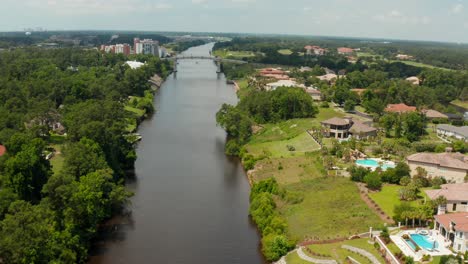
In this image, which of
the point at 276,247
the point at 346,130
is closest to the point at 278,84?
the point at 346,130

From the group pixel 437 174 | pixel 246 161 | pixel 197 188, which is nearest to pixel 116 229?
pixel 197 188

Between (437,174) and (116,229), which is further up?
(437,174)

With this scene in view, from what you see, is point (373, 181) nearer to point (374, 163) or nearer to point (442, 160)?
point (374, 163)

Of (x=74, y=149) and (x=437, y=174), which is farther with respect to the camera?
(x=437, y=174)

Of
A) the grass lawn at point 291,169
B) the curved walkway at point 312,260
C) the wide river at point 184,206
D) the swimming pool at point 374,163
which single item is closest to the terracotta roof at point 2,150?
the wide river at point 184,206

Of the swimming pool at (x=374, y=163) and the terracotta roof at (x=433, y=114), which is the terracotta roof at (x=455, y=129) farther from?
the swimming pool at (x=374, y=163)

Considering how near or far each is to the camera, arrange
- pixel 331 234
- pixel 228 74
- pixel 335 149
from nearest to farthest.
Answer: pixel 331 234
pixel 335 149
pixel 228 74

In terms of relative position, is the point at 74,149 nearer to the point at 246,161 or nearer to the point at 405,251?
the point at 246,161

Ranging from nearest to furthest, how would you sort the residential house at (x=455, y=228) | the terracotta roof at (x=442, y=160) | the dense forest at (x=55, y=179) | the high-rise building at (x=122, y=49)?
the dense forest at (x=55, y=179) → the residential house at (x=455, y=228) → the terracotta roof at (x=442, y=160) → the high-rise building at (x=122, y=49)
